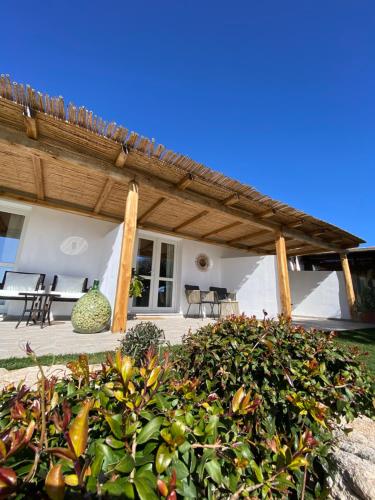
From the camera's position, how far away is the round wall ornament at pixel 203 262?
7945 millimetres

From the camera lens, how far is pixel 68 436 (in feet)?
1.42

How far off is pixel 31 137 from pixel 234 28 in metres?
5.36

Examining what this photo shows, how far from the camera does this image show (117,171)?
4008mm

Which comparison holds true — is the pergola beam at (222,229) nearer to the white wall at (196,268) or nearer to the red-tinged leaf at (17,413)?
the white wall at (196,268)

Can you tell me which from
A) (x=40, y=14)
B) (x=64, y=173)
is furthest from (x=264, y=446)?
(x=40, y=14)

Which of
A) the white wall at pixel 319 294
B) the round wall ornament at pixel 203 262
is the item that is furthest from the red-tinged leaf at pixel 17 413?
the white wall at pixel 319 294

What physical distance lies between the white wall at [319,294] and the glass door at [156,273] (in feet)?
19.4

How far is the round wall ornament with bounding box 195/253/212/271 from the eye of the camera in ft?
26.1

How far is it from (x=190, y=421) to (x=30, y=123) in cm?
392

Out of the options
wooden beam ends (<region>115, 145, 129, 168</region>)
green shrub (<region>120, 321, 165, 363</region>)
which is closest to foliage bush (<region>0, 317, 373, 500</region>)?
green shrub (<region>120, 321, 165, 363</region>)

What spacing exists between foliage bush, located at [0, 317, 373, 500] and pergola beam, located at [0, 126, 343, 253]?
3.51 meters

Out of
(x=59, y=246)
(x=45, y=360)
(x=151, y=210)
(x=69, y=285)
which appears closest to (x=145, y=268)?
(x=151, y=210)

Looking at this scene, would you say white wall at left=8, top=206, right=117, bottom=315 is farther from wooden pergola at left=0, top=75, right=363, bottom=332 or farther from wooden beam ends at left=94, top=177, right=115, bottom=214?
wooden beam ends at left=94, top=177, right=115, bottom=214

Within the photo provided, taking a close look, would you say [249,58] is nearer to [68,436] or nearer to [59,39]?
[59,39]
